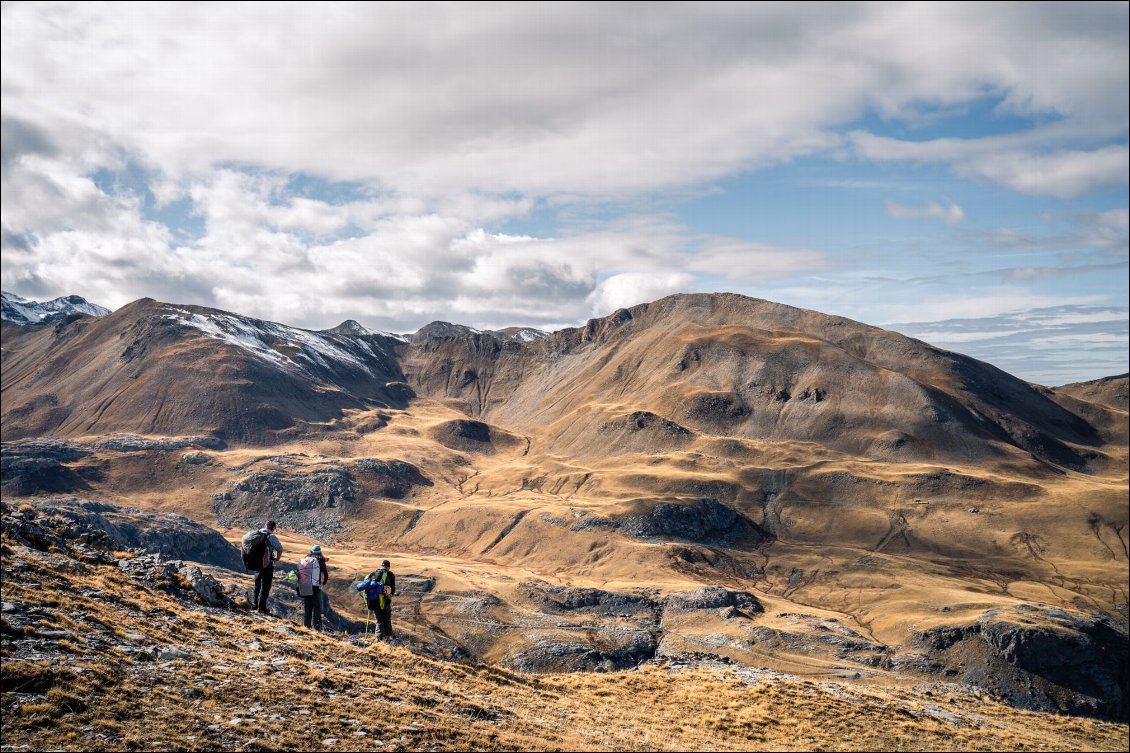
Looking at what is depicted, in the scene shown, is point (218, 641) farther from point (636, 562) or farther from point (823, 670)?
point (636, 562)

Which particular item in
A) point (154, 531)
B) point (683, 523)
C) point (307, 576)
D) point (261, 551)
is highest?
point (261, 551)

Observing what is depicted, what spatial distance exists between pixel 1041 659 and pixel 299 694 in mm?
124883

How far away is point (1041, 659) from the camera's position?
110 meters

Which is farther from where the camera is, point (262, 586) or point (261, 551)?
point (262, 586)

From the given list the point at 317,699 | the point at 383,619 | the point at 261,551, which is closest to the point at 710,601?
the point at 383,619

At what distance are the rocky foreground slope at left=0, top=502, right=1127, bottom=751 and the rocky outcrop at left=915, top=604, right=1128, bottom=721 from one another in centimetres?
8226

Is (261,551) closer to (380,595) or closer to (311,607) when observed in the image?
(311,607)

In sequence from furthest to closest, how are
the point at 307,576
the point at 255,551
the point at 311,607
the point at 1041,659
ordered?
the point at 1041,659 < the point at 311,607 < the point at 307,576 < the point at 255,551

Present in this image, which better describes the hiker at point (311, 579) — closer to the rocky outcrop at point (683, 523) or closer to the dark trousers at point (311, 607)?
the dark trousers at point (311, 607)

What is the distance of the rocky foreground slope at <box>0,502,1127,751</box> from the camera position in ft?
55.3

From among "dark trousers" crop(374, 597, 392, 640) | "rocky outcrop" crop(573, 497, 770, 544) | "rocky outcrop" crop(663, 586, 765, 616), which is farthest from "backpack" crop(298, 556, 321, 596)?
"rocky outcrop" crop(573, 497, 770, 544)

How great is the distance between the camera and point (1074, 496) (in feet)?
627

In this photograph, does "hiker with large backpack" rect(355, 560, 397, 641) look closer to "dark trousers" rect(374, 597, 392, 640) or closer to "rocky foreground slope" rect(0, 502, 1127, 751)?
"dark trousers" rect(374, 597, 392, 640)

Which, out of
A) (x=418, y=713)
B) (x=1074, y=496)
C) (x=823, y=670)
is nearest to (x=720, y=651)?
(x=823, y=670)
